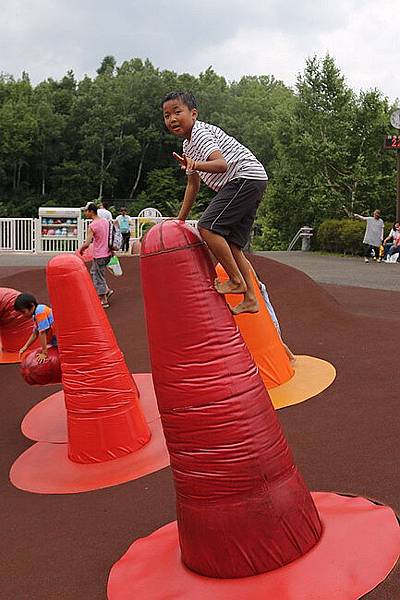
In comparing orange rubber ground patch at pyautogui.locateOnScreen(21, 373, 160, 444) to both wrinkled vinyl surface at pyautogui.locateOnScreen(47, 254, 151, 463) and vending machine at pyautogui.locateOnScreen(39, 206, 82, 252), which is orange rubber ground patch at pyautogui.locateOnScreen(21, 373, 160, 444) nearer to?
wrinkled vinyl surface at pyautogui.locateOnScreen(47, 254, 151, 463)

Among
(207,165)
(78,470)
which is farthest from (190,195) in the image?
(78,470)

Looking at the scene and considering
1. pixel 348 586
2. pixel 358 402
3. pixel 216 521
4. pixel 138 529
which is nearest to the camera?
pixel 348 586

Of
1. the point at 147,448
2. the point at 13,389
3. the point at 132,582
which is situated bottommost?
the point at 13,389

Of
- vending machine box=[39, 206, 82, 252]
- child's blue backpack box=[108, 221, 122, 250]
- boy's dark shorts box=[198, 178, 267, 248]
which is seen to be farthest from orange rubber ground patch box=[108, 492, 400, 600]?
vending machine box=[39, 206, 82, 252]

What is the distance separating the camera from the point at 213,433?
308 centimetres

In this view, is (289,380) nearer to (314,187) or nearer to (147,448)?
(147,448)

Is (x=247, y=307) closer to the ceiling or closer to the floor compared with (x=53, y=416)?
closer to the ceiling

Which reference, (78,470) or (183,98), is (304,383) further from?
(183,98)

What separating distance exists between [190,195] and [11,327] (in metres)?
6.46

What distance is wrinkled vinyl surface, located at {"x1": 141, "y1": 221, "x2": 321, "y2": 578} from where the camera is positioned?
10.0ft

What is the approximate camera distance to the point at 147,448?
218 inches

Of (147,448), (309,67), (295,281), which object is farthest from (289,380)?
(309,67)

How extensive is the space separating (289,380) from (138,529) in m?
2.92

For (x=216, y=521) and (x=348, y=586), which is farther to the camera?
(x=216, y=521)
